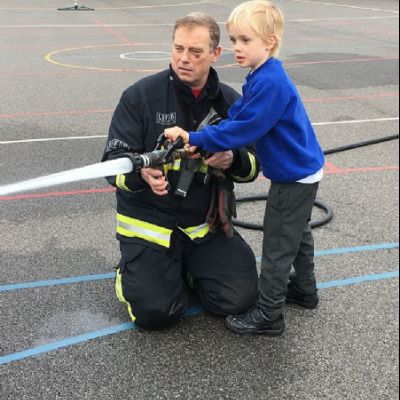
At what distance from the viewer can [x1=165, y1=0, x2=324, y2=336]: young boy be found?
7.04ft

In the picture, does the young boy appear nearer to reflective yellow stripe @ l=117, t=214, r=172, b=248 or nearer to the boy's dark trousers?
the boy's dark trousers

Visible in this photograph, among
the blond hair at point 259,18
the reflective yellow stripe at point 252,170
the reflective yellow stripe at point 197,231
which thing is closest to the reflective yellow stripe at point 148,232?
the reflective yellow stripe at point 197,231

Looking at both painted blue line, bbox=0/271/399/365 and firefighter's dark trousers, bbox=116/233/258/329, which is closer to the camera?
painted blue line, bbox=0/271/399/365

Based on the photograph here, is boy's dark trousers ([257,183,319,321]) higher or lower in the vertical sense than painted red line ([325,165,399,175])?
higher

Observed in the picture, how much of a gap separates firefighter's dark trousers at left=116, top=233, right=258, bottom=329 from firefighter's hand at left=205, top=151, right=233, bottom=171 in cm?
46

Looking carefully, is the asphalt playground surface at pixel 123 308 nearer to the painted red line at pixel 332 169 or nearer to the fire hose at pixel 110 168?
the painted red line at pixel 332 169

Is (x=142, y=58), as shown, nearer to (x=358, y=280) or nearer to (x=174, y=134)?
(x=358, y=280)

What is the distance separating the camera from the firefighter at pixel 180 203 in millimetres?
2576

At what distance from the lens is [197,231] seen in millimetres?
2836

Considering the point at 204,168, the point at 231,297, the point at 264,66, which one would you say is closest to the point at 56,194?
the point at 204,168

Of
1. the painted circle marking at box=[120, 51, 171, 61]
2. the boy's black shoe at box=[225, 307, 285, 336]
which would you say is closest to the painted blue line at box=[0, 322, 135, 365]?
the boy's black shoe at box=[225, 307, 285, 336]

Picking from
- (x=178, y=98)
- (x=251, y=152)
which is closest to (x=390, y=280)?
(x=251, y=152)

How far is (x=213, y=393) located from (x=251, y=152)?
1218 millimetres

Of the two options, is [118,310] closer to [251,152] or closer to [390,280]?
[251,152]
